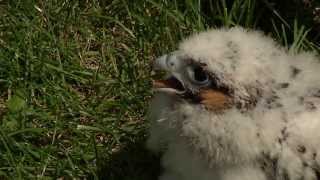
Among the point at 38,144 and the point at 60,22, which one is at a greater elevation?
the point at 60,22

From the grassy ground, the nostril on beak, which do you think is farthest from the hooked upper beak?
the grassy ground

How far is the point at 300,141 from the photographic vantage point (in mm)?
3033

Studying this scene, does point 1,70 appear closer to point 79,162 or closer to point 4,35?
point 4,35

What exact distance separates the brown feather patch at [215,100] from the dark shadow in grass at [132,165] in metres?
0.92

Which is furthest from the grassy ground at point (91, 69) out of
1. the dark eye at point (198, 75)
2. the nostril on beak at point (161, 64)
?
the dark eye at point (198, 75)

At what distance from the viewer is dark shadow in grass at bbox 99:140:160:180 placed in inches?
153

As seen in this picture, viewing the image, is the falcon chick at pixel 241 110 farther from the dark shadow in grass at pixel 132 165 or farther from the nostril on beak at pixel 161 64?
the dark shadow in grass at pixel 132 165

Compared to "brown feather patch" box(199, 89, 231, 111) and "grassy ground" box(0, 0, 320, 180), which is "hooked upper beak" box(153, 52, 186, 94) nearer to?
"brown feather patch" box(199, 89, 231, 111)

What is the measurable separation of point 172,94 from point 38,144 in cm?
109

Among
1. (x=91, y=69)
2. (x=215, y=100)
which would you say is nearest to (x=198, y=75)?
(x=215, y=100)

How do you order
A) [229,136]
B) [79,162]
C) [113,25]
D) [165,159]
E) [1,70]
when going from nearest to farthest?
[229,136] < [165,159] < [79,162] < [1,70] < [113,25]

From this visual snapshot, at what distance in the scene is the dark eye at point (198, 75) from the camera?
3055mm

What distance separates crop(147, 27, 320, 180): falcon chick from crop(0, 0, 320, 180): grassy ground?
819 millimetres

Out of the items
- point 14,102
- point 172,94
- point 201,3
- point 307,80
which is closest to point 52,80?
point 14,102
